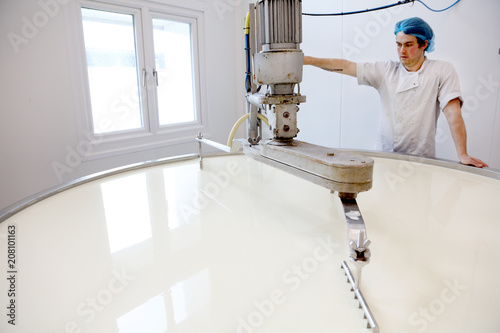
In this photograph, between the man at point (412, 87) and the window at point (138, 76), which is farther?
the window at point (138, 76)

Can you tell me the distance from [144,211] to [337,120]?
242 cm

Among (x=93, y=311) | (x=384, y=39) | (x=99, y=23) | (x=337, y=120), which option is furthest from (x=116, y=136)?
(x=93, y=311)

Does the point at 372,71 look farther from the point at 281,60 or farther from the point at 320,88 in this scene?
the point at 320,88

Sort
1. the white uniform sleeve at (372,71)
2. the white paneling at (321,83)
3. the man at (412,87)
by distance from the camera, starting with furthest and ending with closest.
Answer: the white paneling at (321,83), the white uniform sleeve at (372,71), the man at (412,87)

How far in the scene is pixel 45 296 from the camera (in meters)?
0.71

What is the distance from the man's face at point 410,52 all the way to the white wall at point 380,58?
615 millimetres

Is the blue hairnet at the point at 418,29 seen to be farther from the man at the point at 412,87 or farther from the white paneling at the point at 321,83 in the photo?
the white paneling at the point at 321,83

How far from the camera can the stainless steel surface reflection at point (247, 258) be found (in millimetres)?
634

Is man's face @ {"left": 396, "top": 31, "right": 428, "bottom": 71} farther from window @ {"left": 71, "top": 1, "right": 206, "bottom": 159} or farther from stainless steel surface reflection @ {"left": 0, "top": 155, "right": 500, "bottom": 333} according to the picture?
window @ {"left": 71, "top": 1, "right": 206, "bottom": 159}

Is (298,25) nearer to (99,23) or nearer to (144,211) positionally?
(144,211)

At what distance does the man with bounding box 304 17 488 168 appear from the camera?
177cm

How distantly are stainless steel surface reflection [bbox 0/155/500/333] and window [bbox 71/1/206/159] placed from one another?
1.98m

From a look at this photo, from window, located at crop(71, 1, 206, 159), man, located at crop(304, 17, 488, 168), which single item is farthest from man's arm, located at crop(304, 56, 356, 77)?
window, located at crop(71, 1, 206, 159)

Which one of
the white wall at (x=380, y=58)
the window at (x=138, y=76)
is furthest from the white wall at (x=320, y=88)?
the window at (x=138, y=76)
